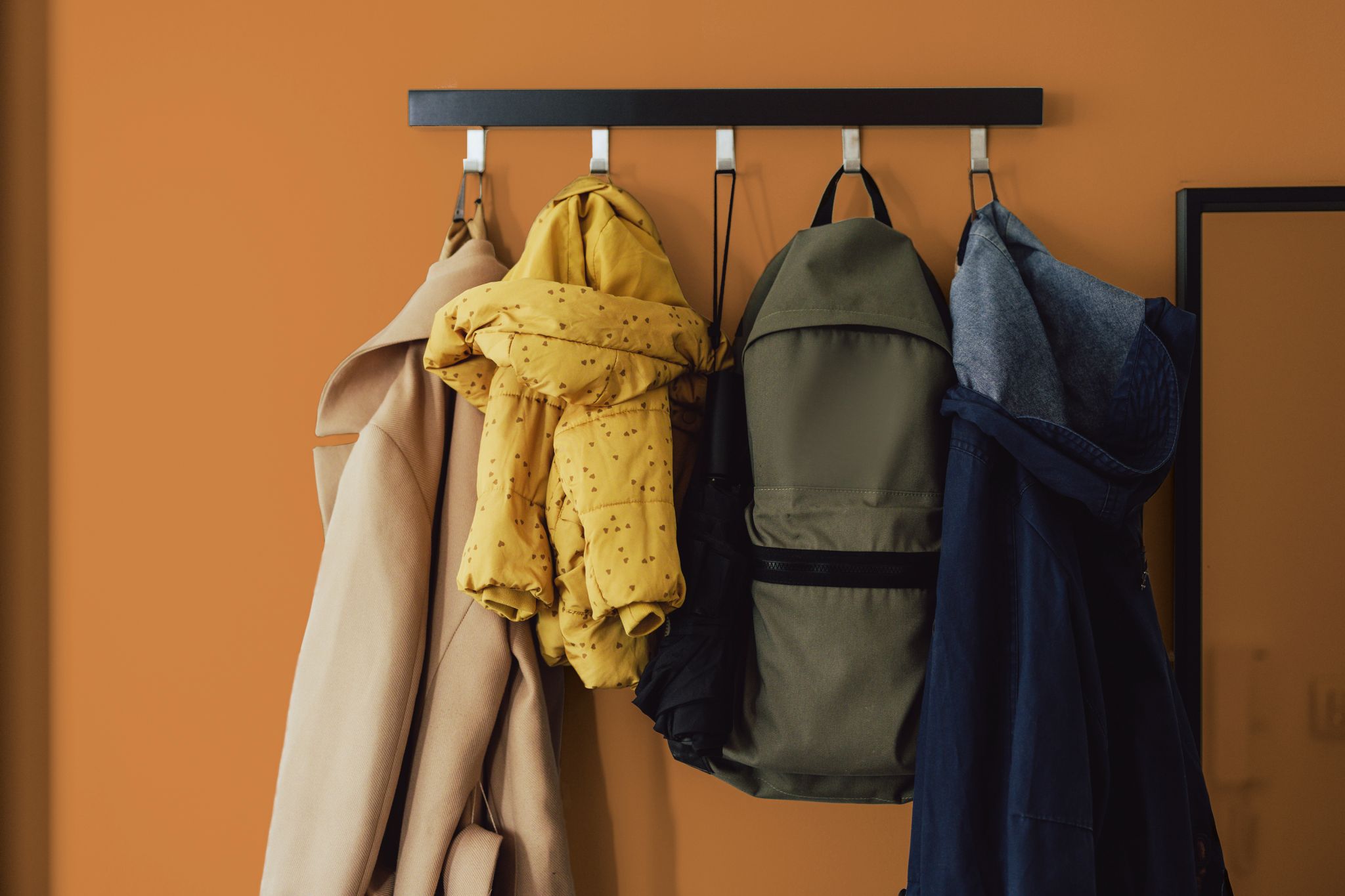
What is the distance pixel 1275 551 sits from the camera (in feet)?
3.56

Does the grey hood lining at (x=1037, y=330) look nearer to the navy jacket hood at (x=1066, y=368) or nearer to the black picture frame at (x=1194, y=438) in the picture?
the navy jacket hood at (x=1066, y=368)

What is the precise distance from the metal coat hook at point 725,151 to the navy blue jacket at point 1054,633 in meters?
0.35

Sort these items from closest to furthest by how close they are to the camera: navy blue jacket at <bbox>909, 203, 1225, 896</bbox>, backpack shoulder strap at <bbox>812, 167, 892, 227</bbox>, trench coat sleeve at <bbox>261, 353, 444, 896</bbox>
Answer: navy blue jacket at <bbox>909, 203, 1225, 896</bbox>, trench coat sleeve at <bbox>261, 353, 444, 896</bbox>, backpack shoulder strap at <bbox>812, 167, 892, 227</bbox>

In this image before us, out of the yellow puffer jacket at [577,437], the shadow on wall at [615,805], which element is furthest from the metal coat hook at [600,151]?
the shadow on wall at [615,805]

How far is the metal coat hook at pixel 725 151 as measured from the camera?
1104 millimetres

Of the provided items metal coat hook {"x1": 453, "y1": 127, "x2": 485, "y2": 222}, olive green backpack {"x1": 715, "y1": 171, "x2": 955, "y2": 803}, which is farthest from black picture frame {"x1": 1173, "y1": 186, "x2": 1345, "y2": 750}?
metal coat hook {"x1": 453, "y1": 127, "x2": 485, "y2": 222}

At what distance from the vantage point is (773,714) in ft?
3.02

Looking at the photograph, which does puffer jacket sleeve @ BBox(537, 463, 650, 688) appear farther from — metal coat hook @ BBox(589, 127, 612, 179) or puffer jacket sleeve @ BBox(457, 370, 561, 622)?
metal coat hook @ BBox(589, 127, 612, 179)

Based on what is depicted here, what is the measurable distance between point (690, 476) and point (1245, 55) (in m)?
0.95

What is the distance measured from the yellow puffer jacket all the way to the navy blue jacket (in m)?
0.32

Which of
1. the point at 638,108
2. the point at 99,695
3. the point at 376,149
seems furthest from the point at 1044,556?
the point at 99,695

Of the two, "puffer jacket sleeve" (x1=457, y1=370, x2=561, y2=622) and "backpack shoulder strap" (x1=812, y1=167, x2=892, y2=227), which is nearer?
"puffer jacket sleeve" (x1=457, y1=370, x2=561, y2=622)

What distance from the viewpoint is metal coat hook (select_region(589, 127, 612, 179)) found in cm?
111

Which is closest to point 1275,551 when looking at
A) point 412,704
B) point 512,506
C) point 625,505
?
point 625,505
